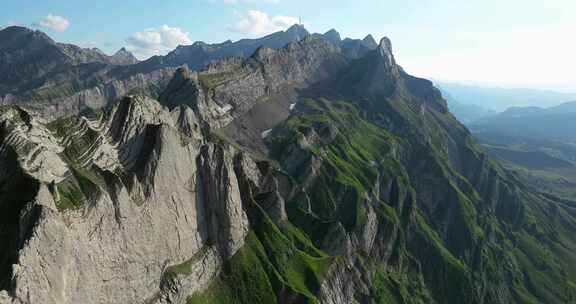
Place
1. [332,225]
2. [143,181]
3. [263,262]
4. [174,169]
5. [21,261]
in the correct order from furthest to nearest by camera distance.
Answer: [332,225], [263,262], [174,169], [143,181], [21,261]

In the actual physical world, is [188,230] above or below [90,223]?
below

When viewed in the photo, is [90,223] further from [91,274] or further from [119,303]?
[119,303]

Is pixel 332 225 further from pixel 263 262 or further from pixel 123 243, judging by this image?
pixel 123 243

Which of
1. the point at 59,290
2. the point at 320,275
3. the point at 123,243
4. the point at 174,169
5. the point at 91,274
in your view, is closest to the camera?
the point at 59,290

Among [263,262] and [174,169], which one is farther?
[263,262]

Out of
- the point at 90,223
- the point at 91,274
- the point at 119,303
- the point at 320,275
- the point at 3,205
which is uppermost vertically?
the point at 3,205

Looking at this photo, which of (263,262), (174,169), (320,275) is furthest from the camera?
(320,275)

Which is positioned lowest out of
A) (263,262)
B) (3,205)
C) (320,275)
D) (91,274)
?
(320,275)

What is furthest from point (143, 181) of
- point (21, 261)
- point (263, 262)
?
point (263, 262)

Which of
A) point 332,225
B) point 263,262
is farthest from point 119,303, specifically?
point 332,225
